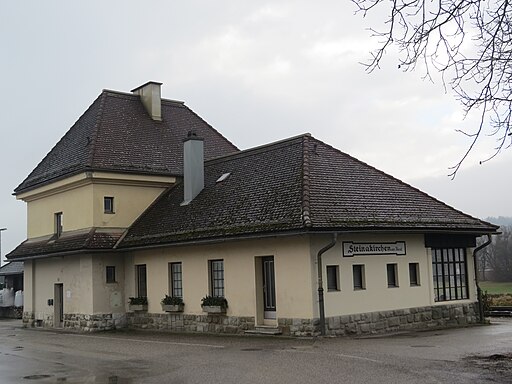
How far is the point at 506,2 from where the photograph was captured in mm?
8805

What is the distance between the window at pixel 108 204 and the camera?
2753 centimetres

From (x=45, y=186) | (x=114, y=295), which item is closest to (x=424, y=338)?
(x=114, y=295)

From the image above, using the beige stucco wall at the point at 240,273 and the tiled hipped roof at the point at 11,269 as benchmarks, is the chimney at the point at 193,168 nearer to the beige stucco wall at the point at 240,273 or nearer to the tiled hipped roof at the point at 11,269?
the beige stucco wall at the point at 240,273

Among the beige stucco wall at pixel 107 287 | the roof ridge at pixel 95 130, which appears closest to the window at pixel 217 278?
the beige stucco wall at pixel 107 287

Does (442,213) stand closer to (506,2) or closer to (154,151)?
(154,151)

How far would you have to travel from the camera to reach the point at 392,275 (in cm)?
2161

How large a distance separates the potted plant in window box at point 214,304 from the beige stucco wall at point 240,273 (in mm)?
195

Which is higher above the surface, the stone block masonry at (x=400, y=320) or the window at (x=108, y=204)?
the window at (x=108, y=204)

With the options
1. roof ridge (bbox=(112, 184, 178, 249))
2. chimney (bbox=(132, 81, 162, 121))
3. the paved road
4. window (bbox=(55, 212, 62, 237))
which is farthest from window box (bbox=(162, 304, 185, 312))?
chimney (bbox=(132, 81, 162, 121))

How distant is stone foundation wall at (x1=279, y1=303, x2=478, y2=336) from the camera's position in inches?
758

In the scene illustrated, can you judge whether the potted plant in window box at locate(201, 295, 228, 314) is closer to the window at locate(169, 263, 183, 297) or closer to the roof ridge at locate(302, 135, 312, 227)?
the window at locate(169, 263, 183, 297)

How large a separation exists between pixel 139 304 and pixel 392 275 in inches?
396

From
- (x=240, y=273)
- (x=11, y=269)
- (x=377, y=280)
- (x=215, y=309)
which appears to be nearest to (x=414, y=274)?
(x=377, y=280)

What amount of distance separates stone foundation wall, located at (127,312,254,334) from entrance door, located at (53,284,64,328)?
4069mm
